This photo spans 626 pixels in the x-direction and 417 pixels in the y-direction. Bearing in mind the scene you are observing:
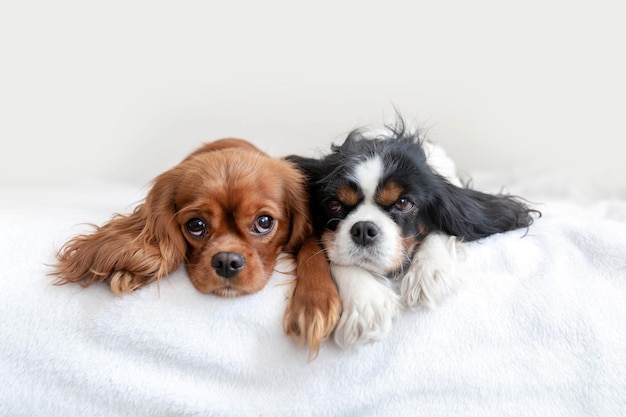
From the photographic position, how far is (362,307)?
151 cm

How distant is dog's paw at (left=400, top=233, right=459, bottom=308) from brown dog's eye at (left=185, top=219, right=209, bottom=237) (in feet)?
2.00

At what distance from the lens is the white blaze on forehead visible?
1765 millimetres

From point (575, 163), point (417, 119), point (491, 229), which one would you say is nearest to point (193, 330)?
point (491, 229)

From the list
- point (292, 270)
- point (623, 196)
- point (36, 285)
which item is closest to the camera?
point (36, 285)

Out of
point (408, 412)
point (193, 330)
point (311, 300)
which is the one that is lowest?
point (408, 412)

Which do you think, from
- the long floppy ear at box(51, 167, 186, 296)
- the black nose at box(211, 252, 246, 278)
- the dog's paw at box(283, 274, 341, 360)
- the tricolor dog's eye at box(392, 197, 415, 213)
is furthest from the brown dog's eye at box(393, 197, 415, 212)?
the long floppy ear at box(51, 167, 186, 296)

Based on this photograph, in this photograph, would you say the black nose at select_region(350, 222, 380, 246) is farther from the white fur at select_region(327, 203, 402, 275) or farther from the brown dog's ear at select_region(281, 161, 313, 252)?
the brown dog's ear at select_region(281, 161, 313, 252)

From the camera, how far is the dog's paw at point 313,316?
4.79 feet

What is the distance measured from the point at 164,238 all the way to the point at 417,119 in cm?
200

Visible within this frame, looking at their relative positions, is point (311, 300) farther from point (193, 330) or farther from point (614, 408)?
point (614, 408)

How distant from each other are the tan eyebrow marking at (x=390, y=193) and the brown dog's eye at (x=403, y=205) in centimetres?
2

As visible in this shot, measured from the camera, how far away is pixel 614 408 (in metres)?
1.50

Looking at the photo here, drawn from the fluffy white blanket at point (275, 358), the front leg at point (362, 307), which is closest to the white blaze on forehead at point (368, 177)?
the front leg at point (362, 307)

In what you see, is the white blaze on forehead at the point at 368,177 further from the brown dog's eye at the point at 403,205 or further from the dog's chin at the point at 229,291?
the dog's chin at the point at 229,291
